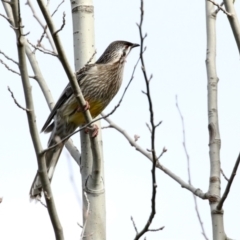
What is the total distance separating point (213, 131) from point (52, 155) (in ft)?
6.51

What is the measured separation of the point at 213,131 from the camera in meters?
4.77

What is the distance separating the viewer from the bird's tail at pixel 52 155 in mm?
5793

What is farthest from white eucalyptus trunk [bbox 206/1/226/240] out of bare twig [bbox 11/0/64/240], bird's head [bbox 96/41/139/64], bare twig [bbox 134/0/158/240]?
bird's head [bbox 96/41/139/64]

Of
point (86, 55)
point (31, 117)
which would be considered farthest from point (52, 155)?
point (31, 117)

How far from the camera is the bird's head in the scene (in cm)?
720

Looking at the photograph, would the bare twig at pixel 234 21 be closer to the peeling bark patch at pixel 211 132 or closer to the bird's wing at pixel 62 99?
the peeling bark patch at pixel 211 132

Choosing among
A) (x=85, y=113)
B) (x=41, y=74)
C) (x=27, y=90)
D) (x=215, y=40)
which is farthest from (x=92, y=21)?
(x=27, y=90)

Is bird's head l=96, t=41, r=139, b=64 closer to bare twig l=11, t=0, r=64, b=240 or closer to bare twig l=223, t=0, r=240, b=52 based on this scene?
bare twig l=223, t=0, r=240, b=52

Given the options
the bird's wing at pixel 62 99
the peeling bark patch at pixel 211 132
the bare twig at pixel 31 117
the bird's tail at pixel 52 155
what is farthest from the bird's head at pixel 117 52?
the bare twig at pixel 31 117

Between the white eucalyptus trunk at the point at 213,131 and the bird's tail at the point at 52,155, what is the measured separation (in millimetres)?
1270

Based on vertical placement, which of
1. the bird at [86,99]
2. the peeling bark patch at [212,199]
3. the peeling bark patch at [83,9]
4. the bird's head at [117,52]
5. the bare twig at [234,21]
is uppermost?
the bird's head at [117,52]

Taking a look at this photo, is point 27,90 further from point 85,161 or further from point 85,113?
point 85,161

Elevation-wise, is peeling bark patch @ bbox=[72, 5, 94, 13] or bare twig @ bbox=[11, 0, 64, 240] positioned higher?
peeling bark patch @ bbox=[72, 5, 94, 13]

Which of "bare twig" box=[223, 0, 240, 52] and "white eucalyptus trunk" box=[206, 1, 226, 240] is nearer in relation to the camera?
"bare twig" box=[223, 0, 240, 52]
